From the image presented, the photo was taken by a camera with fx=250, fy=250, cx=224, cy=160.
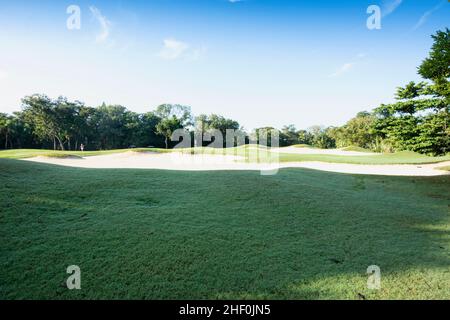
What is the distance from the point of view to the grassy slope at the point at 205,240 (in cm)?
335

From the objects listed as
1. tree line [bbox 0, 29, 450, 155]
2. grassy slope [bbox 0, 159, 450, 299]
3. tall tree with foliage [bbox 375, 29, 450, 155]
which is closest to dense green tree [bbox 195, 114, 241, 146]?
tree line [bbox 0, 29, 450, 155]

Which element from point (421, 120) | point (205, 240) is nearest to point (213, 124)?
point (421, 120)

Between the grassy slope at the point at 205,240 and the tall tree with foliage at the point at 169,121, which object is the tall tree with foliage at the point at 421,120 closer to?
the grassy slope at the point at 205,240

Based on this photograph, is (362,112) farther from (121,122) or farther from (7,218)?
(7,218)

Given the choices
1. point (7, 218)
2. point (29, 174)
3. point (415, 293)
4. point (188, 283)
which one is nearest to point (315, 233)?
point (415, 293)

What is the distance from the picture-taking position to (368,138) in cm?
5209

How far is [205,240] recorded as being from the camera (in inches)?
176

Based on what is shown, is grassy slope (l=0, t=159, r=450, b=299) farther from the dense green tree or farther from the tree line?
the dense green tree

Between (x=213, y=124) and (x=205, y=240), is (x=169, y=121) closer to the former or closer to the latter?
(x=213, y=124)

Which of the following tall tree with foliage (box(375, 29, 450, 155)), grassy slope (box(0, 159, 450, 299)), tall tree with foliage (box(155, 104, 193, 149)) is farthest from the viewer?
tall tree with foliage (box(155, 104, 193, 149))

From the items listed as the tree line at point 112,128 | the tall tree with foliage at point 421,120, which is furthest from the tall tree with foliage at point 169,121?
the tall tree with foliage at point 421,120

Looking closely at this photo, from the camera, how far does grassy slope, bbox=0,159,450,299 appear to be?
3.35 metres

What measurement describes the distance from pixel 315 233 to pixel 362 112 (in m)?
93.6

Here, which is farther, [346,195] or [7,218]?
[346,195]
